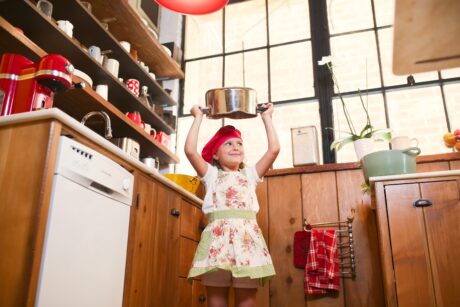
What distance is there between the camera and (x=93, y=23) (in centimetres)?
231

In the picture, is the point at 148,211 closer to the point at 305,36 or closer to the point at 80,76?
the point at 80,76

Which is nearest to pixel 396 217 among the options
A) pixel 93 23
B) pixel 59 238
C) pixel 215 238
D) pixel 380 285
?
pixel 380 285

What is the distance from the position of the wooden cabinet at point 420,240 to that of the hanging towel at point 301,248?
1.86 feet

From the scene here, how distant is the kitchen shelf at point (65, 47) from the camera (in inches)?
73.6

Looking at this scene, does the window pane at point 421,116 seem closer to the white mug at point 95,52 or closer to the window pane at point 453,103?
the window pane at point 453,103

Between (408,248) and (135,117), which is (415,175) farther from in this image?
(135,117)

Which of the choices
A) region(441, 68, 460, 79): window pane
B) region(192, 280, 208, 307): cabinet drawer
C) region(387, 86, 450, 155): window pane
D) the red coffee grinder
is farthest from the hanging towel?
the red coffee grinder

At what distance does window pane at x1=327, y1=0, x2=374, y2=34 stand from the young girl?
4.53 feet

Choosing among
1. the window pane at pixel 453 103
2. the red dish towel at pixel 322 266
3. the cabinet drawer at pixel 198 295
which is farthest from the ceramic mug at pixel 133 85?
the window pane at pixel 453 103

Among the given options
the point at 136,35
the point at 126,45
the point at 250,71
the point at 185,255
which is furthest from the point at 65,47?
the point at 250,71

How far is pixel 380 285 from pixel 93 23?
204cm

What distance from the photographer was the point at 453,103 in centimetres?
264

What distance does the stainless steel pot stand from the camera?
1846mm

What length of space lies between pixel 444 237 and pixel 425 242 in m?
0.08
